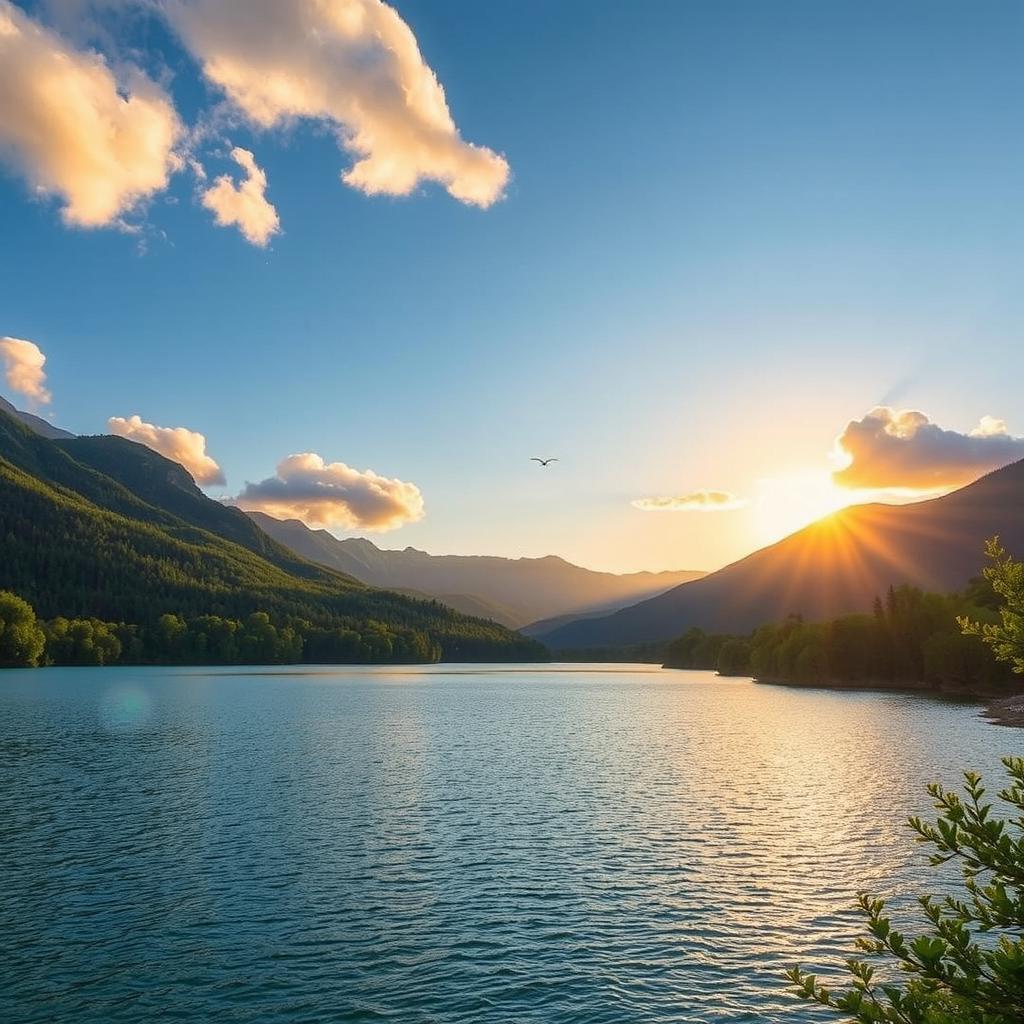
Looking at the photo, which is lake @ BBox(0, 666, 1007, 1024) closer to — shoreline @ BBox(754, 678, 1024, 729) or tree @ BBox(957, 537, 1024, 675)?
tree @ BBox(957, 537, 1024, 675)

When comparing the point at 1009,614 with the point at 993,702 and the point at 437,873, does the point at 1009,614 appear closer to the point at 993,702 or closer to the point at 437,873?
the point at 437,873

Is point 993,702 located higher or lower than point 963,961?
lower

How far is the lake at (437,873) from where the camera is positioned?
28.2 meters

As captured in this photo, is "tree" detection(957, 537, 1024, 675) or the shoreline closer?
"tree" detection(957, 537, 1024, 675)

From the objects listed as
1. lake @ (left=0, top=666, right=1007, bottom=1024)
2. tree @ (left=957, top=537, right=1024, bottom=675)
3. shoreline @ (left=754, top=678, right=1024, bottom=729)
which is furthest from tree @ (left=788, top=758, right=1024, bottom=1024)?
shoreline @ (left=754, top=678, right=1024, bottom=729)

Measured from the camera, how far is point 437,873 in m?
42.0

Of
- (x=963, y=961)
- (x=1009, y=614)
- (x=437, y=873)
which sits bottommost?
(x=437, y=873)

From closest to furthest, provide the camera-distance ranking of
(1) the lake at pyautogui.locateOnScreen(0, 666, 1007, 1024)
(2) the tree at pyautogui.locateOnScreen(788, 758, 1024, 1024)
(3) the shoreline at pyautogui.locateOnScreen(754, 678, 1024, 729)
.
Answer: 1. (2) the tree at pyautogui.locateOnScreen(788, 758, 1024, 1024)
2. (1) the lake at pyautogui.locateOnScreen(0, 666, 1007, 1024)
3. (3) the shoreline at pyautogui.locateOnScreen(754, 678, 1024, 729)

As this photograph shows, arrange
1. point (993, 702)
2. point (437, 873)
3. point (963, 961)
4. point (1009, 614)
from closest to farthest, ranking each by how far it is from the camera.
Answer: point (963, 961)
point (1009, 614)
point (437, 873)
point (993, 702)

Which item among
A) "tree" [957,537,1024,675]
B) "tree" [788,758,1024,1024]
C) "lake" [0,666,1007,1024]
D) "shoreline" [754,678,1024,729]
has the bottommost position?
"lake" [0,666,1007,1024]

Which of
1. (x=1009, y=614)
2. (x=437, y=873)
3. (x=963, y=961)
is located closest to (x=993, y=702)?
(x=437, y=873)

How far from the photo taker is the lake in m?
28.2

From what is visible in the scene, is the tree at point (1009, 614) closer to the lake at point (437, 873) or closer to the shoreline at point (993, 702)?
the lake at point (437, 873)

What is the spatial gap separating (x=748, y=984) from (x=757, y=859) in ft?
57.7
